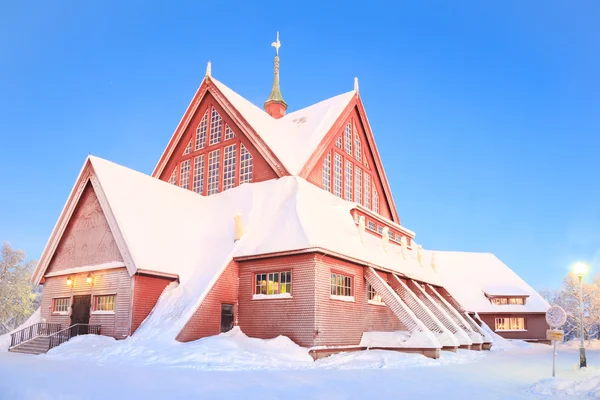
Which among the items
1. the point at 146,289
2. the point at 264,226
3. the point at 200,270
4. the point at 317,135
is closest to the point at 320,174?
the point at 317,135

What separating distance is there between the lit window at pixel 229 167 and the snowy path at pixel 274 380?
14082 millimetres

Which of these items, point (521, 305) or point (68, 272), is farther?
point (521, 305)

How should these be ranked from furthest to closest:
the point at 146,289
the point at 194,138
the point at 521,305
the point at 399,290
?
1. the point at 521,305
2. the point at 194,138
3. the point at 399,290
4. the point at 146,289

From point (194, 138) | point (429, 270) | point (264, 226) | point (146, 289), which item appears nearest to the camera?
point (146, 289)

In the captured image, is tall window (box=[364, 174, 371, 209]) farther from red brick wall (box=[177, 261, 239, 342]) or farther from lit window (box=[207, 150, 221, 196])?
red brick wall (box=[177, 261, 239, 342])

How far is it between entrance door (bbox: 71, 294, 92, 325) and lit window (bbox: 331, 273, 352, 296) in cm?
1198

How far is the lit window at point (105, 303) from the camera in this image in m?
23.5

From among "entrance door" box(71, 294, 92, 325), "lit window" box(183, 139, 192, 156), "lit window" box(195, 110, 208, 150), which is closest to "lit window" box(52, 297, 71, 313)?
"entrance door" box(71, 294, 92, 325)

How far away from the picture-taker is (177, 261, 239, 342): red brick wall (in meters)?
20.6

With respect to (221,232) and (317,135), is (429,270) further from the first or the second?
(221,232)

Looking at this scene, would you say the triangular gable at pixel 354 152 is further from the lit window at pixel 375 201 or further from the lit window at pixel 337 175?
the lit window at pixel 375 201

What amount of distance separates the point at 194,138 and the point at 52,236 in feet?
35.6

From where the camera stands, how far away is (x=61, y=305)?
26.5 meters

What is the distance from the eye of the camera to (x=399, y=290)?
86.7ft
